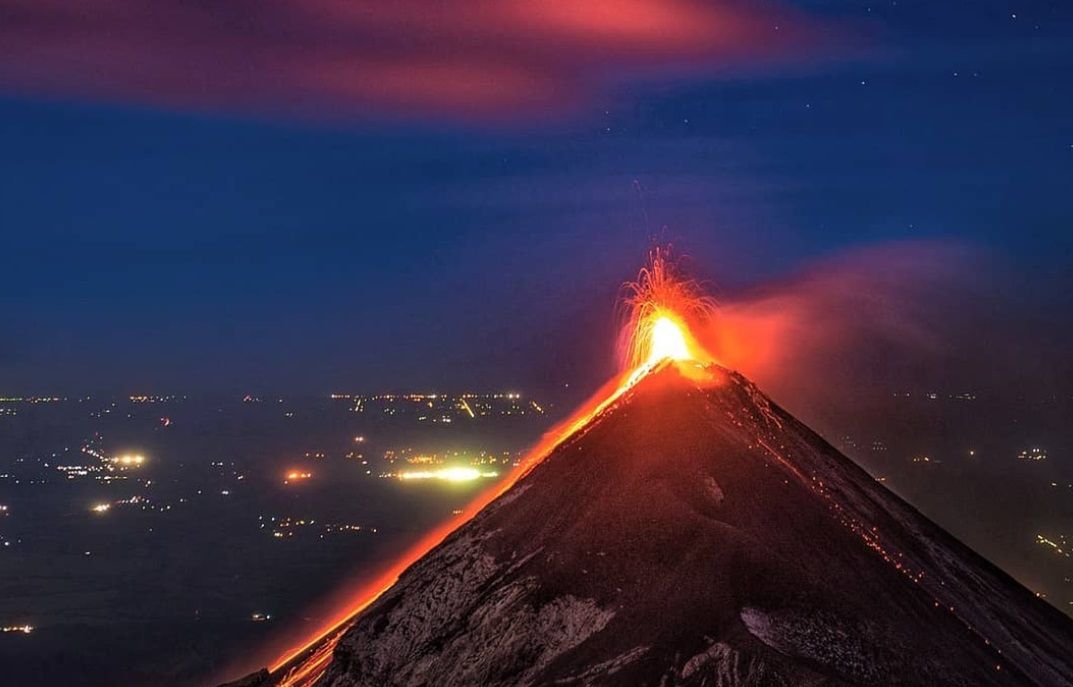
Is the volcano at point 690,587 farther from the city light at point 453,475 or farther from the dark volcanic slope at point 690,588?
the city light at point 453,475

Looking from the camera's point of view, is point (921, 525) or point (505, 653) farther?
point (921, 525)

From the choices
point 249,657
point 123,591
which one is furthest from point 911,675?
point 123,591

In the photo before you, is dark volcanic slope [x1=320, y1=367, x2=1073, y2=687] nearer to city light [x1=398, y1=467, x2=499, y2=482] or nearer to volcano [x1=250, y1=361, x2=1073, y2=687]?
volcano [x1=250, y1=361, x2=1073, y2=687]

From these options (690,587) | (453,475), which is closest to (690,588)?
(690,587)

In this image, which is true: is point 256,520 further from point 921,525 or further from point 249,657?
point 921,525

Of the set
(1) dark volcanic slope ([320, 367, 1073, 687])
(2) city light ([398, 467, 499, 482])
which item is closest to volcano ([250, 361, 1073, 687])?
(1) dark volcanic slope ([320, 367, 1073, 687])

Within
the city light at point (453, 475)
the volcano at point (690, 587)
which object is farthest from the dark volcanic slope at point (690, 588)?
the city light at point (453, 475)
